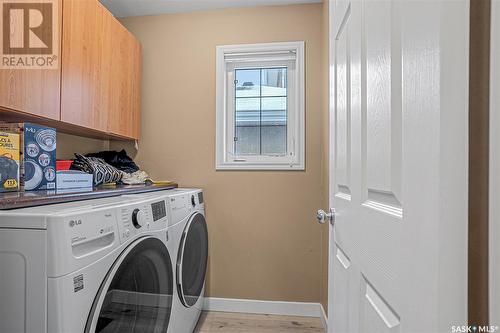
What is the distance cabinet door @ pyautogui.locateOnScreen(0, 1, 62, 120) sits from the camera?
106 centimetres

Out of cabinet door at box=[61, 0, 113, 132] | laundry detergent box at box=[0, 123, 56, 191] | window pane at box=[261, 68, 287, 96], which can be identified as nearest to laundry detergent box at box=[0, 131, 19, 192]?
laundry detergent box at box=[0, 123, 56, 191]

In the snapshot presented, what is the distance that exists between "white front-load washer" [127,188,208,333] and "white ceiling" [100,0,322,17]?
1.42 m

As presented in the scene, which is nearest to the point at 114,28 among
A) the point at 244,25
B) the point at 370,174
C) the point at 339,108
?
the point at 244,25

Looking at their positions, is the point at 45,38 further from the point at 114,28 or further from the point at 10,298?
the point at 10,298

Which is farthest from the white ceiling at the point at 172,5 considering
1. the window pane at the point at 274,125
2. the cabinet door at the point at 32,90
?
the cabinet door at the point at 32,90

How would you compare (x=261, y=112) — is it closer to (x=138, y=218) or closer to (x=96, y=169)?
(x=96, y=169)

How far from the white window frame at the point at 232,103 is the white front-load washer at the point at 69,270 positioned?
1150 mm

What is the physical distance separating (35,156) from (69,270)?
77 centimetres

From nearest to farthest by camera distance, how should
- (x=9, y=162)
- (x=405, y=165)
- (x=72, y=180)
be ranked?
(x=405, y=165), (x=9, y=162), (x=72, y=180)

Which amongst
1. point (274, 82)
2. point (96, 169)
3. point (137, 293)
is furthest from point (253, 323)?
point (274, 82)

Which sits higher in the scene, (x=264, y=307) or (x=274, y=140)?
(x=274, y=140)

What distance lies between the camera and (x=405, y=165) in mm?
461

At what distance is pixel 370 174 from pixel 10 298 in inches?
38.0

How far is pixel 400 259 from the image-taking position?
1.56 ft
